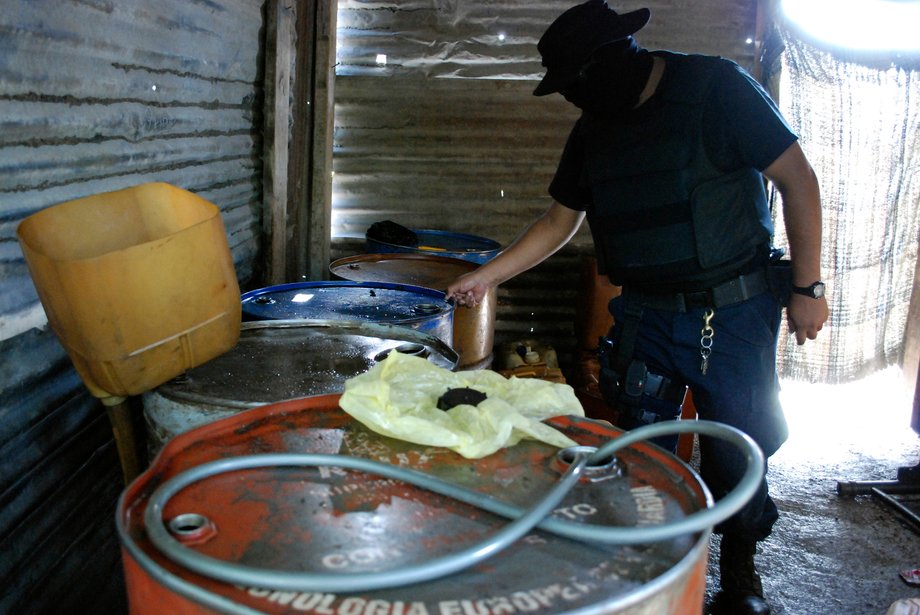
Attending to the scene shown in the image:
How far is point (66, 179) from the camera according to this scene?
229 centimetres

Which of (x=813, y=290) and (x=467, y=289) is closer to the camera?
(x=813, y=290)

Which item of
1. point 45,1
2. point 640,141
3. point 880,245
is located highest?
point 45,1

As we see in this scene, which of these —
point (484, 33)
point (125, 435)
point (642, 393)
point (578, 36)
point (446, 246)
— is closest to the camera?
point (125, 435)

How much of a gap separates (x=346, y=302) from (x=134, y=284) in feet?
4.96

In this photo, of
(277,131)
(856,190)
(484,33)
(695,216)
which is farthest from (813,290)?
(484,33)

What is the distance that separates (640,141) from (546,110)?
3042 millimetres

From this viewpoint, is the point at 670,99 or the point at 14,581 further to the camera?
the point at 670,99

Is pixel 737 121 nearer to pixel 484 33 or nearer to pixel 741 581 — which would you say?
pixel 741 581

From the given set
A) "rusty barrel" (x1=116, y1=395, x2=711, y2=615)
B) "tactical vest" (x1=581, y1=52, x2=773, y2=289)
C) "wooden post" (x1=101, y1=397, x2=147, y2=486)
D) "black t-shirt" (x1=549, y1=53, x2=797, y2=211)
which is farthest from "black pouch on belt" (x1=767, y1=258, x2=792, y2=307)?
"wooden post" (x1=101, y1=397, x2=147, y2=486)

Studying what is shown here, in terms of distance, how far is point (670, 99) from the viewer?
107 inches

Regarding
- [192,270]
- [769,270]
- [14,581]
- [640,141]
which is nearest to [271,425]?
[192,270]

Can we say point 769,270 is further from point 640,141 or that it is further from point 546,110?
point 546,110

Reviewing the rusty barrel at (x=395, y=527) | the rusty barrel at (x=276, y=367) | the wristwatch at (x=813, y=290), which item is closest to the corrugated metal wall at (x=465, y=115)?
the wristwatch at (x=813, y=290)

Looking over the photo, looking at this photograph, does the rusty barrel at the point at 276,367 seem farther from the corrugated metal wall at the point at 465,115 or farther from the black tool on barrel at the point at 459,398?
the corrugated metal wall at the point at 465,115
